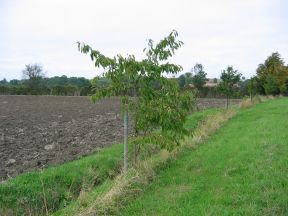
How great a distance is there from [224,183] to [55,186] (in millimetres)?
3739

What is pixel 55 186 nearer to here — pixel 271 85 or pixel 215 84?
pixel 271 85

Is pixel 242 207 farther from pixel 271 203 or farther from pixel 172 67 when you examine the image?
pixel 172 67

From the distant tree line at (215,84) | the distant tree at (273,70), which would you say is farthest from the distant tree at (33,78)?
the distant tree at (273,70)

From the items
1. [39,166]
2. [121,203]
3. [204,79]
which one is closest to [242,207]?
[121,203]

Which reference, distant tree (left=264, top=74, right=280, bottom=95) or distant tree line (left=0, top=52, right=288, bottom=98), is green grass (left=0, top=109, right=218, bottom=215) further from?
distant tree (left=264, top=74, right=280, bottom=95)

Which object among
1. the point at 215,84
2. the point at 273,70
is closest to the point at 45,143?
the point at 273,70

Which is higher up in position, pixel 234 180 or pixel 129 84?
pixel 129 84

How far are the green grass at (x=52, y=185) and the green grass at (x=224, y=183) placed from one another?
157cm

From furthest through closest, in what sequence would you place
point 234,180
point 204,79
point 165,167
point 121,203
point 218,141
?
point 204,79 → point 218,141 → point 165,167 → point 234,180 → point 121,203

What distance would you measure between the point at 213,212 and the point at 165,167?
4.07m

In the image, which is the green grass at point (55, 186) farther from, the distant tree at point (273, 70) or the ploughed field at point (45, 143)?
the distant tree at point (273, 70)

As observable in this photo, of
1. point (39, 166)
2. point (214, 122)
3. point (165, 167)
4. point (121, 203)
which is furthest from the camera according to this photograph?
point (214, 122)

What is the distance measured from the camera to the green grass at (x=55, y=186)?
899cm

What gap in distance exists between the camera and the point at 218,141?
49.2ft
